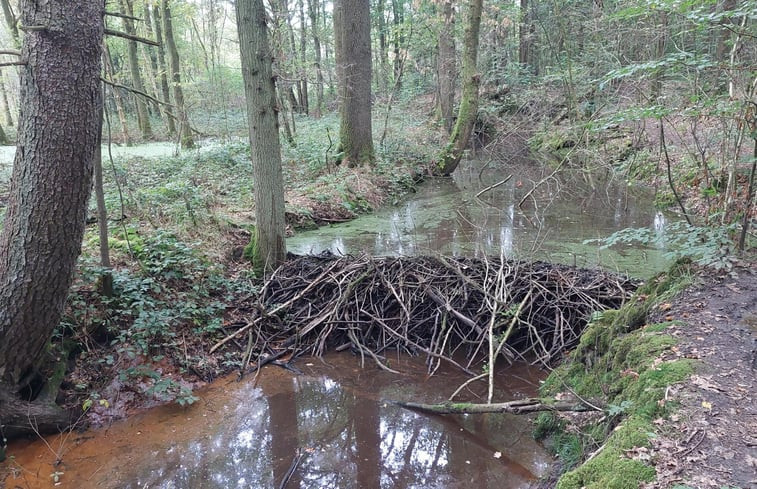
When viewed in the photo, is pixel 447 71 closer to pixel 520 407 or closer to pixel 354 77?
pixel 354 77

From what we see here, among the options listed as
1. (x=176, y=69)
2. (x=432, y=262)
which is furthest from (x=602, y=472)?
(x=176, y=69)

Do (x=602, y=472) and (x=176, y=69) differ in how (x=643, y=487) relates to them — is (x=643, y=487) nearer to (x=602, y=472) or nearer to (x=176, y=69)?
(x=602, y=472)

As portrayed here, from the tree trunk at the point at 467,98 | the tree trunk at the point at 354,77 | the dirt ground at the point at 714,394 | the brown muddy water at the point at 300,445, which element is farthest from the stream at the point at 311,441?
the tree trunk at the point at 467,98

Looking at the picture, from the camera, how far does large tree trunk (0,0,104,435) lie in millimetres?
3533

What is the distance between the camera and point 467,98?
13.2 metres

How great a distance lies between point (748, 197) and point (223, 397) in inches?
196

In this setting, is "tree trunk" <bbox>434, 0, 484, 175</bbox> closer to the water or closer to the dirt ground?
the water

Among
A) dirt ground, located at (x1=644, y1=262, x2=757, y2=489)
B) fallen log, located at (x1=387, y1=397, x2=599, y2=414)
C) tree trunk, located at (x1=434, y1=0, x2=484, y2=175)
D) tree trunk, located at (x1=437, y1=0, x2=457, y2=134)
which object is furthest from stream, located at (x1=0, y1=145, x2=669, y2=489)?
tree trunk, located at (x1=437, y1=0, x2=457, y2=134)

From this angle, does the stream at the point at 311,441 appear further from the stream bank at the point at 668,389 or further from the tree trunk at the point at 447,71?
the tree trunk at the point at 447,71

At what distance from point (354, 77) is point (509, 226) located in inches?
222

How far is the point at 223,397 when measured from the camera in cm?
458

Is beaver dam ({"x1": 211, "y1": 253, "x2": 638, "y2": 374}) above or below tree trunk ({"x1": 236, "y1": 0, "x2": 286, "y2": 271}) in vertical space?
below

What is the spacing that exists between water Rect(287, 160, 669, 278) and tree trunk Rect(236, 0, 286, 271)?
1.36 m

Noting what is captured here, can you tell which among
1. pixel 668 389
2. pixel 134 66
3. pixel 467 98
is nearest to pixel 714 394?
pixel 668 389
